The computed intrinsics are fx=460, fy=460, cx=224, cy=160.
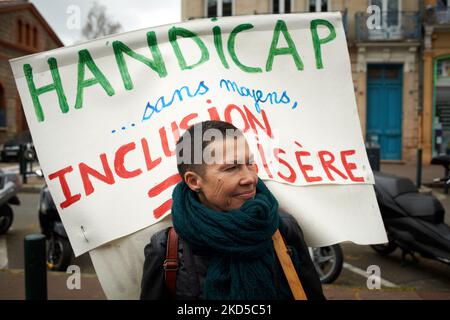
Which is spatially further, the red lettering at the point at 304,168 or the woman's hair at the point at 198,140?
the red lettering at the point at 304,168

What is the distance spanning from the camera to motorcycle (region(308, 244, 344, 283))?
4172 mm

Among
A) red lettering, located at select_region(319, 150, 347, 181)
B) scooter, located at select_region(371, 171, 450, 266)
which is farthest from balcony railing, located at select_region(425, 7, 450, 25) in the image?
red lettering, located at select_region(319, 150, 347, 181)

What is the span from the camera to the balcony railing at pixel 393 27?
52.5ft

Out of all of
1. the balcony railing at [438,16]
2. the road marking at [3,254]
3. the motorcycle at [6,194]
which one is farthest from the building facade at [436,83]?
the road marking at [3,254]

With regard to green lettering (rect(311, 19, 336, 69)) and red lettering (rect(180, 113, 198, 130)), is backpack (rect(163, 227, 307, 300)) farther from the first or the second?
green lettering (rect(311, 19, 336, 69))

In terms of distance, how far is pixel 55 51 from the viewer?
5.39ft

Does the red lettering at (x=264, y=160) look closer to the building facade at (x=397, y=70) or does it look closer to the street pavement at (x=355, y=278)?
the street pavement at (x=355, y=278)

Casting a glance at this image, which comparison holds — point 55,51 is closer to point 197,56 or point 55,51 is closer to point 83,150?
point 83,150

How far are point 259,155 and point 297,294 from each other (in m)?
0.52

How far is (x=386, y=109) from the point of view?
16.2 meters

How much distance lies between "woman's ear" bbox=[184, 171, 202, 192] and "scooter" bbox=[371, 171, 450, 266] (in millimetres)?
3276

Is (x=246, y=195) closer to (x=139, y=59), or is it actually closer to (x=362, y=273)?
(x=139, y=59)

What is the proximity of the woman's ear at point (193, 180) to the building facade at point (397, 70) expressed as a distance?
1541cm

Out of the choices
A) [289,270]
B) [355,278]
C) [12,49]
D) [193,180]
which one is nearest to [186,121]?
[193,180]
